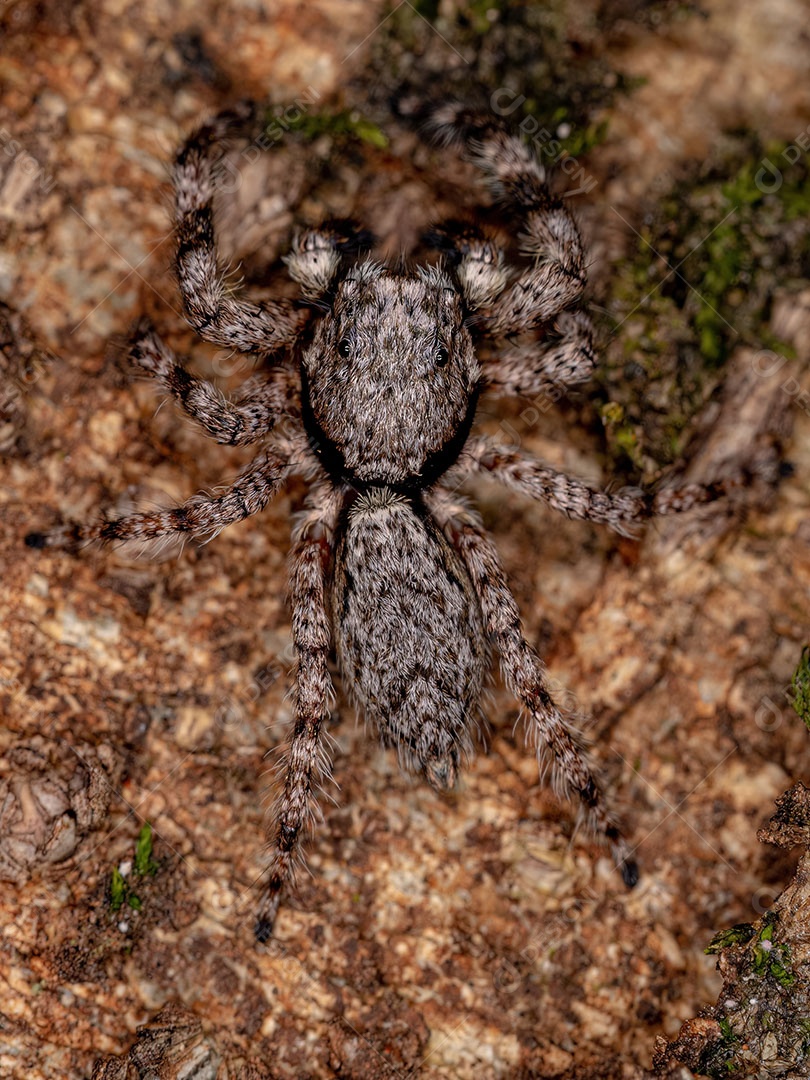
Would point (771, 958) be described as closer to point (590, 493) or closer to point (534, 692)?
point (534, 692)

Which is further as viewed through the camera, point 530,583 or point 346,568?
point 530,583

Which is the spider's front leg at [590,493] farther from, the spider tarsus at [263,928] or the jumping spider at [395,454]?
the spider tarsus at [263,928]

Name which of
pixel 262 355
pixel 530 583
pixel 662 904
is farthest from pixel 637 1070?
pixel 262 355

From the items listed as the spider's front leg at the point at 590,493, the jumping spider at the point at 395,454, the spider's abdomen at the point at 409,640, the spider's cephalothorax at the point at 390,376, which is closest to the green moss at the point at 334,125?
the jumping spider at the point at 395,454

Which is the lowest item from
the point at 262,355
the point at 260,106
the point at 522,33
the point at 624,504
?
the point at 262,355

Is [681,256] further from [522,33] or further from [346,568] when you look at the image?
[346,568]

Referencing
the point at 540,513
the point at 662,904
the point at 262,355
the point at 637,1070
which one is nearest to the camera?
the point at 637,1070

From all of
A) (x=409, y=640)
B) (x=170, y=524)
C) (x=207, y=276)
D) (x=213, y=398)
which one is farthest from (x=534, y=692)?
(x=207, y=276)
